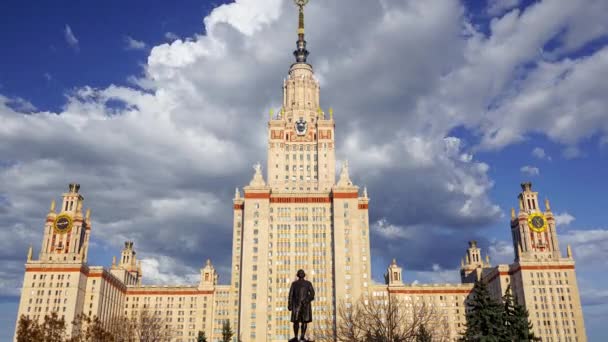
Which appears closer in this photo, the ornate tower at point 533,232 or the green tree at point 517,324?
the green tree at point 517,324

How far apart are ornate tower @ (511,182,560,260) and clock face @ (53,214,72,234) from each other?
132 meters

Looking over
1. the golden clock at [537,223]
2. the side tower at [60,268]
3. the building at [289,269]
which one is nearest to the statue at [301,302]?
the building at [289,269]

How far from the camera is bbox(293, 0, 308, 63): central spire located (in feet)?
630

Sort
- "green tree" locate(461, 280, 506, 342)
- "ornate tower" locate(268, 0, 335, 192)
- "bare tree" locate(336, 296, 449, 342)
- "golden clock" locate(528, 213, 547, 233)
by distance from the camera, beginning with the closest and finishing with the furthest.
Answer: "green tree" locate(461, 280, 506, 342)
"bare tree" locate(336, 296, 449, 342)
"golden clock" locate(528, 213, 547, 233)
"ornate tower" locate(268, 0, 335, 192)

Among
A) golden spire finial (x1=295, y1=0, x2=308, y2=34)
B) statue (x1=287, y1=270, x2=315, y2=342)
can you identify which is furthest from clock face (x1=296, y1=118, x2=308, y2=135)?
statue (x1=287, y1=270, x2=315, y2=342)

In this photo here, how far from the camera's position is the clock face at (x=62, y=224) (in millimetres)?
153325

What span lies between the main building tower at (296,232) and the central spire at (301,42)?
23.0m

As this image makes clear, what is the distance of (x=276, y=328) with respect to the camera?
14925 centimetres

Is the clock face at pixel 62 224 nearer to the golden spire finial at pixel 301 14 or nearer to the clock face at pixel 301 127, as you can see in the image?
the clock face at pixel 301 127

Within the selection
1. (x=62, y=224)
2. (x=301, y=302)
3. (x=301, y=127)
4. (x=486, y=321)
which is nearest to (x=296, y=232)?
(x=301, y=127)

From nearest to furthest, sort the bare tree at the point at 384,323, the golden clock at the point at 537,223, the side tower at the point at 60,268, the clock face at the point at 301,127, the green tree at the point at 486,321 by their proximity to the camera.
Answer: the green tree at the point at 486,321, the bare tree at the point at 384,323, the side tower at the point at 60,268, the golden clock at the point at 537,223, the clock face at the point at 301,127

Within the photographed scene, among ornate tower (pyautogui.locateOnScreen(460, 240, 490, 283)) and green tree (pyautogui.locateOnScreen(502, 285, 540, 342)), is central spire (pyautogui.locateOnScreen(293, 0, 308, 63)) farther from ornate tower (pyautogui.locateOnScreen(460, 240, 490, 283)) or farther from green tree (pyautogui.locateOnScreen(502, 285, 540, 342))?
green tree (pyautogui.locateOnScreen(502, 285, 540, 342))

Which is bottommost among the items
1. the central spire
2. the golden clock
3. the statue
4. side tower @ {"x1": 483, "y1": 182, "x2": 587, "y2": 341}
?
the statue

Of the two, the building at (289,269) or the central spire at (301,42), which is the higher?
the central spire at (301,42)
